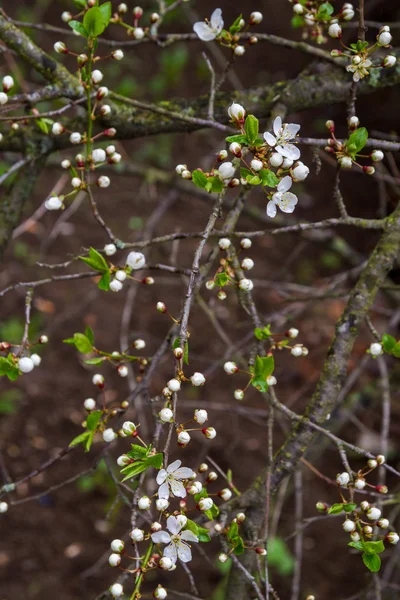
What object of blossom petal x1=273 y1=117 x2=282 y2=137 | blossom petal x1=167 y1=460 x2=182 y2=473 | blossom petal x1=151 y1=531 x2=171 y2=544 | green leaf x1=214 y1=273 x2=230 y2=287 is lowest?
blossom petal x1=151 y1=531 x2=171 y2=544

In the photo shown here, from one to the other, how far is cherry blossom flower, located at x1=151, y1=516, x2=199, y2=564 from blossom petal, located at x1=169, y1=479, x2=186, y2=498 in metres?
0.04

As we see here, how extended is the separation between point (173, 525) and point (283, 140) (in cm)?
72

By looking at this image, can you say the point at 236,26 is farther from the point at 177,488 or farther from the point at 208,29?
the point at 177,488

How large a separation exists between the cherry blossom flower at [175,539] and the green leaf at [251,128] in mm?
669

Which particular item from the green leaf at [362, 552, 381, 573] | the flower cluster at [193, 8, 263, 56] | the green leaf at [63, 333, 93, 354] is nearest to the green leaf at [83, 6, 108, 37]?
the flower cluster at [193, 8, 263, 56]

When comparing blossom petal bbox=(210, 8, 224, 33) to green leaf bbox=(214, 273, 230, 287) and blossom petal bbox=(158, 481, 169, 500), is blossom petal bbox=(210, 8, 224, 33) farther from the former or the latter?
blossom petal bbox=(158, 481, 169, 500)

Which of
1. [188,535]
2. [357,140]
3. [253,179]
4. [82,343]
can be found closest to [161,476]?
[188,535]

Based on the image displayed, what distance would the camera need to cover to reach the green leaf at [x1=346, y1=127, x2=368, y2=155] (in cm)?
116

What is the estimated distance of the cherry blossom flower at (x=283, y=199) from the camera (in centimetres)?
113

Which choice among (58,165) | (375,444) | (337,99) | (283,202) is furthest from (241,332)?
(283,202)

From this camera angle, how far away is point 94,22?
1155mm

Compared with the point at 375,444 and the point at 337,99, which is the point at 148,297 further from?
the point at 337,99

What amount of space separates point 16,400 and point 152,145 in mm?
2428

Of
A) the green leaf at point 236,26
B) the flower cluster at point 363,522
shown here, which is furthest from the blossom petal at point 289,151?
the flower cluster at point 363,522
